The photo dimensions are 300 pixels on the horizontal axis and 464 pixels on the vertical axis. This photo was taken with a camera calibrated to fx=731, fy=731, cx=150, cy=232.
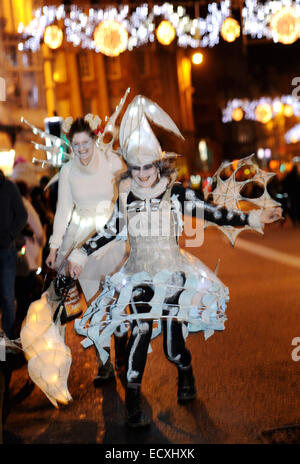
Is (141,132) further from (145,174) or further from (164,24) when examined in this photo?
(164,24)

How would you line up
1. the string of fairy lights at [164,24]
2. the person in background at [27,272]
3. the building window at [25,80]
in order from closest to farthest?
the person in background at [27,272] < the string of fairy lights at [164,24] < the building window at [25,80]

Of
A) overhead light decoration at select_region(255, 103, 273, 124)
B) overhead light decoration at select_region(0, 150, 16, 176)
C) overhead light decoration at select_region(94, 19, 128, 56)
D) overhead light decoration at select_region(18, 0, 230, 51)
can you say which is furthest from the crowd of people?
overhead light decoration at select_region(255, 103, 273, 124)

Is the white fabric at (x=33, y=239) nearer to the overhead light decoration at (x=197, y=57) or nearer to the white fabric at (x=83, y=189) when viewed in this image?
the white fabric at (x=83, y=189)

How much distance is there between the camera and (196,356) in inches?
269

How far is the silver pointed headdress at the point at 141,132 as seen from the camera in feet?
17.3

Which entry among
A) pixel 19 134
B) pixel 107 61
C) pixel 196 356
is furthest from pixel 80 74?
pixel 196 356

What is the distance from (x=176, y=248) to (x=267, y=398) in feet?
4.21

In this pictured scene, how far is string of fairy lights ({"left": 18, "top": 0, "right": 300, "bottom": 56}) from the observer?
15.1 meters

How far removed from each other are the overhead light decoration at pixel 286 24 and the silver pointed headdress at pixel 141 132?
34.1ft

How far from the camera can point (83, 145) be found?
6.03 metres

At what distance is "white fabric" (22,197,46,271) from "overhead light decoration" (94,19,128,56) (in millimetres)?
6843
